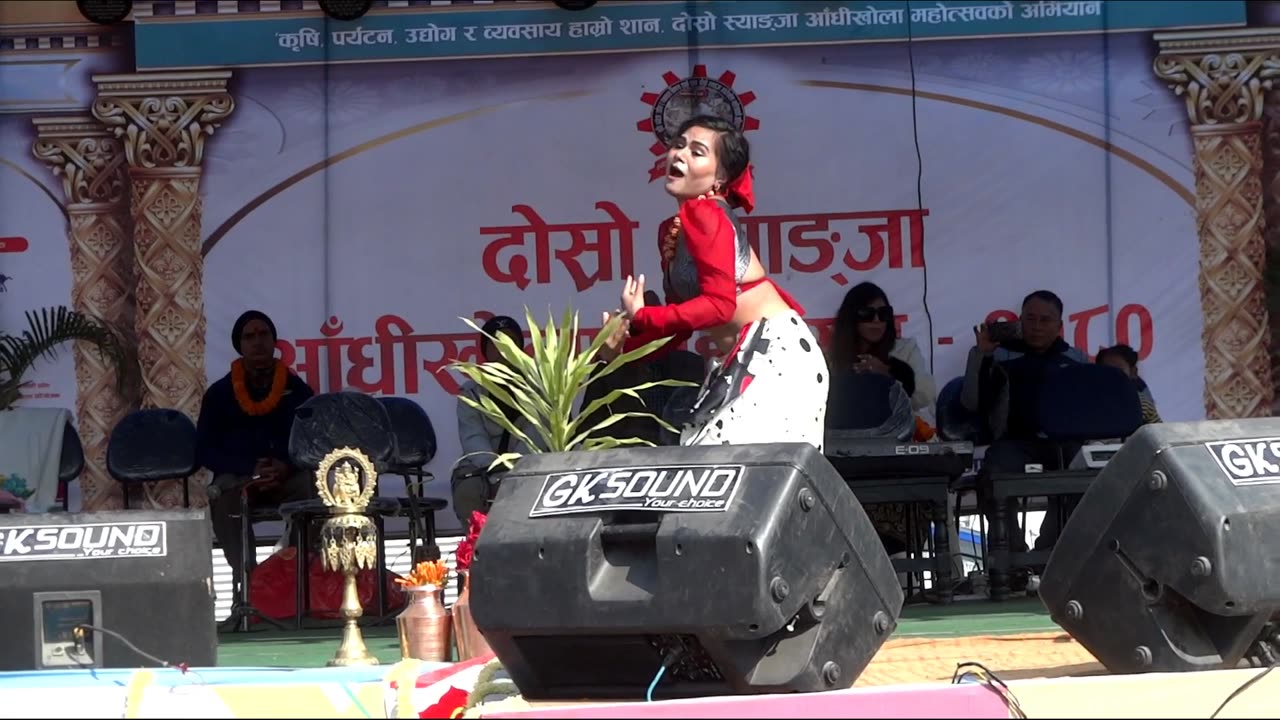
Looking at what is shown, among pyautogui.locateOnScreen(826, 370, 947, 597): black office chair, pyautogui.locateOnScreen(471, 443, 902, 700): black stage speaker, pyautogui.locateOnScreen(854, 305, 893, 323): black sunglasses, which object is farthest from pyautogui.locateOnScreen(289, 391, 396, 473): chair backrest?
pyautogui.locateOnScreen(471, 443, 902, 700): black stage speaker

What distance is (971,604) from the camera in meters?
7.02

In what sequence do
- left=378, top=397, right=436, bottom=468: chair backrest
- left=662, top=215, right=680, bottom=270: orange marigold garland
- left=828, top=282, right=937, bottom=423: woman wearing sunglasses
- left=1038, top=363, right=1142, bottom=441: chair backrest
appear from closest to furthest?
left=662, top=215, right=680, bottom=270: orange marigold garland, left=1038, top=363, right=1142, bottom=441: chair backrest, left=828, top=282, right=937, bottom=423: woman wearing sunglasses, left=378, top=397, right=436, bottom=468: chair backrest

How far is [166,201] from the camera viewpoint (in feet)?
29.8

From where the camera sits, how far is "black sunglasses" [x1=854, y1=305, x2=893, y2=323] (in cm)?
800

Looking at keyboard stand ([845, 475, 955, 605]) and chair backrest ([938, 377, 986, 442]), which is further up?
chair backrest ([938, 377, 986, 442])

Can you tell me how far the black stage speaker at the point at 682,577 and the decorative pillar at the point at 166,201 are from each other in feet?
19.5

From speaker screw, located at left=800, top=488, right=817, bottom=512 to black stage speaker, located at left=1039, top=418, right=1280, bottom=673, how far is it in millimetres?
670

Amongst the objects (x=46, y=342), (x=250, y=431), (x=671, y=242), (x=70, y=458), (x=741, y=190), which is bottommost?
(x=70, y=458)

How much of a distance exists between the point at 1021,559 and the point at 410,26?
4246 mm

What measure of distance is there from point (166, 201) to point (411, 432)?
1.99 metres

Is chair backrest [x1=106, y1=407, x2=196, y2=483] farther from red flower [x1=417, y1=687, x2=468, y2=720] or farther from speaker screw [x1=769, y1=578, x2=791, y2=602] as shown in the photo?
speaker screw [x1=769, y1=578, x2=791, y2=602]

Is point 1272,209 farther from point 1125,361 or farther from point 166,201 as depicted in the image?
point 166,201

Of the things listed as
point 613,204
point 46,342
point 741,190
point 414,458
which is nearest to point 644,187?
point 613,204

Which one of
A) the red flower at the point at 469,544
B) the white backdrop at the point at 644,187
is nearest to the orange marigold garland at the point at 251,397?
the white backdrop at the point at 644,187
